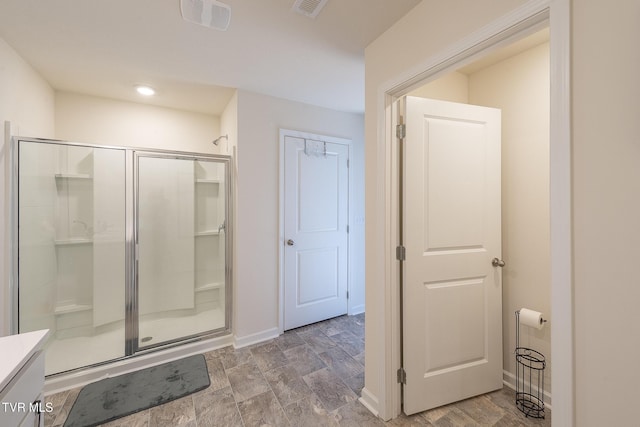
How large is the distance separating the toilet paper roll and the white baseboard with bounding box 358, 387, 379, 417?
3.64 feet

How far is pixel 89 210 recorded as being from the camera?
228 centimetres

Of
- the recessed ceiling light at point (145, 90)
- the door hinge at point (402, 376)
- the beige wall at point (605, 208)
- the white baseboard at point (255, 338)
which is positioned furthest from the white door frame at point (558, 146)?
the recessed ceiling light at point (145, 90)

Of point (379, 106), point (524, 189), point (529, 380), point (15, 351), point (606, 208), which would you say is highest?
point (379, 106)

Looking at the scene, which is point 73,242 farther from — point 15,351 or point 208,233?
point 15,351

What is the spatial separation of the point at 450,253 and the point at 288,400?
1.50 meters

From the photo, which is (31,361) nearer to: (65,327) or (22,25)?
(65,327)

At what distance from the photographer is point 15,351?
0.94m

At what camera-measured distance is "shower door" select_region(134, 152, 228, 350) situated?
2.47 metres

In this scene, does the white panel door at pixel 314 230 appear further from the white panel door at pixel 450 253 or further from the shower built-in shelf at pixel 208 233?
the white panel door at pixel 450 253

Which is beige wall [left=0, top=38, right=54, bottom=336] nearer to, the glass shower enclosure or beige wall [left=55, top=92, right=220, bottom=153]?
the glass shower enclosure

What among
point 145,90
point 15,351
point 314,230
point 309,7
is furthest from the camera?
point 314,230

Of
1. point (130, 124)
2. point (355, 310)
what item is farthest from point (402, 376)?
point (130, 124)

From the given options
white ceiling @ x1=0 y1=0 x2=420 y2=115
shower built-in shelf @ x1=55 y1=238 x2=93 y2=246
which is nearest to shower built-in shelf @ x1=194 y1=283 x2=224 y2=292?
shower built-in shelf @ x1=55 y1=238 x2=93 y2=246

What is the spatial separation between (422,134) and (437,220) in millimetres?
557
